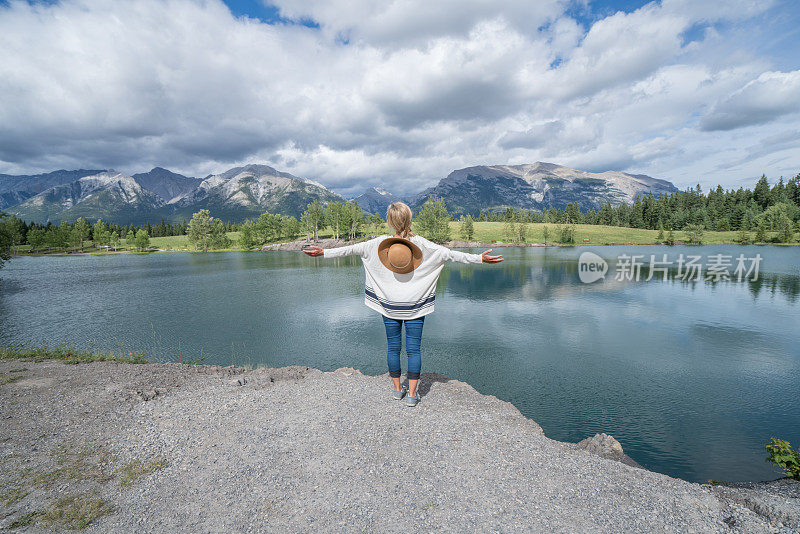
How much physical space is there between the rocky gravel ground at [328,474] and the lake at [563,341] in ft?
18.7

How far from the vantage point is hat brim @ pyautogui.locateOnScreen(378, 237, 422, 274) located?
7.19 metres

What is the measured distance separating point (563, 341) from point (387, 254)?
18355mm

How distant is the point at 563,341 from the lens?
2155cm

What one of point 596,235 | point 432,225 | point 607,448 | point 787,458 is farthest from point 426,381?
point 596,235

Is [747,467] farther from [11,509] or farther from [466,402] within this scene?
[11,509]

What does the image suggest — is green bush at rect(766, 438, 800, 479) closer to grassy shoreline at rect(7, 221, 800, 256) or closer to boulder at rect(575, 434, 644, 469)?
boulder at rect(575, 434, 644, 469)

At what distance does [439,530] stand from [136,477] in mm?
4956

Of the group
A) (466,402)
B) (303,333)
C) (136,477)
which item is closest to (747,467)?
(466,402)

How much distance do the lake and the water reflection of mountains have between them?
374 mm

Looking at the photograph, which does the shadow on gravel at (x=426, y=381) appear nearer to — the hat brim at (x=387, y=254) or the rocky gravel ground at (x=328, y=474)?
the rocky gravel ground at (x=328, y=474)

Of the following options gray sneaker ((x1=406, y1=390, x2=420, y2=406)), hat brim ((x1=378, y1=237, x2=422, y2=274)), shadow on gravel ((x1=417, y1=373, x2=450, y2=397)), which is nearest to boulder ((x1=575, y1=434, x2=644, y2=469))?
shadow on gravel ((x1=417, y1=373, x2=450, y2=397))

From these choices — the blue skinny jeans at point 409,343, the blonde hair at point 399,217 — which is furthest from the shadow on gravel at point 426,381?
the blonde hair at point 399,217

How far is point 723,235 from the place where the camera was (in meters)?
122

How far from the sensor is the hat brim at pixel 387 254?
7.19m
